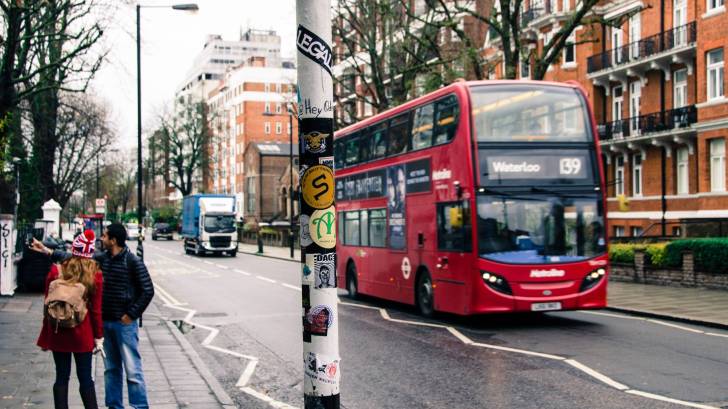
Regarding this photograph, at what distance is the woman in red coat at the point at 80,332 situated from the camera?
6.68m

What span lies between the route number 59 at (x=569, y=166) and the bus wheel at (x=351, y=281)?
24.9ft

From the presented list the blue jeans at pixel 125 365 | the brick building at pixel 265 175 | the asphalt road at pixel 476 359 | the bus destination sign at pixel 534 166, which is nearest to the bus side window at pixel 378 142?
the asphalt road at pixel 476 359

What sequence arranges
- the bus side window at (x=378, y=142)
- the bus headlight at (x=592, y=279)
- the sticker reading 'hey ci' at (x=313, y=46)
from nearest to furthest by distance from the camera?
the sticker reading 'hey ci' at (x=313, y=46) → the bus headlight at (x=592, y=279) → the bus side window at (x=378, y=142)

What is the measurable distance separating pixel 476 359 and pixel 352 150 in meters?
9.66

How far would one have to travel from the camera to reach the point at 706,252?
20031 mm

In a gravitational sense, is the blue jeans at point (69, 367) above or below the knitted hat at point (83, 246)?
below

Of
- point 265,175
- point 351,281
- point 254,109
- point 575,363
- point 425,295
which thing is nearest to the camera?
point 575,363

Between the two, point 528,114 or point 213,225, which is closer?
point 528,114

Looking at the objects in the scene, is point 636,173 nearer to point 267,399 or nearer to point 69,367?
point 267,399

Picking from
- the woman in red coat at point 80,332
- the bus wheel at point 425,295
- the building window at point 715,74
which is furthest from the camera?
the building window at point 715,74

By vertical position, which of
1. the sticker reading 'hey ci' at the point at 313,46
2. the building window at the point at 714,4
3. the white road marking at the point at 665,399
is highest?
the building window at the point at 714,4

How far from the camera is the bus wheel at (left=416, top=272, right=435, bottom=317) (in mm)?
15427

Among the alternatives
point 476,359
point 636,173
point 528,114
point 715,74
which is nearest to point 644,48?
point 715,74

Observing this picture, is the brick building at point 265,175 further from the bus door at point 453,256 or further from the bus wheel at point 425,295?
the bus door at point 453,256
